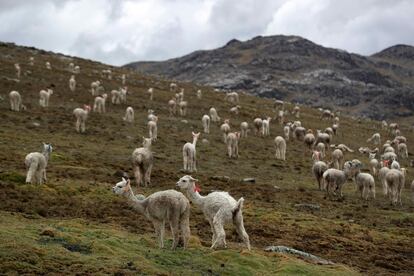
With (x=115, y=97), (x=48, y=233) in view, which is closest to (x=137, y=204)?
(x=48, y=233)

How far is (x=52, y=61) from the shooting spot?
96875mm

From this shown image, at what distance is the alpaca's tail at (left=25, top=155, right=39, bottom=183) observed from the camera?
26328 mm

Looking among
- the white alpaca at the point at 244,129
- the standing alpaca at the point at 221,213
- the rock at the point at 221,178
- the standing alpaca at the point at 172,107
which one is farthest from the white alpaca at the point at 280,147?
the standing alpaca at the point at 221,213

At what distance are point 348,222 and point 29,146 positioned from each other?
72.7 ft

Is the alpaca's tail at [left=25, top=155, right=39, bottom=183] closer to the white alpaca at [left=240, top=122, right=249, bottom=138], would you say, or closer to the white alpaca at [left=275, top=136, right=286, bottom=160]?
the white alpaca at [left=275, top=136, right=286, bottom=160]

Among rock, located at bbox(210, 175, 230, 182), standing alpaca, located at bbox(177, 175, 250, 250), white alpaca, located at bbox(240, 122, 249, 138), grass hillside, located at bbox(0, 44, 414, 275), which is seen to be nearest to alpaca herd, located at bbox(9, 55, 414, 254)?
standing alpaca, located at bbox(177, 175, 250, 250)

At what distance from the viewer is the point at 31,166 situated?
26609mm

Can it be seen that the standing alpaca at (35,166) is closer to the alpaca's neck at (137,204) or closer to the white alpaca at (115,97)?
the alpaca's neck at (137,204)

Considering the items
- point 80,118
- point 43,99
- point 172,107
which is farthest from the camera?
point 172,107

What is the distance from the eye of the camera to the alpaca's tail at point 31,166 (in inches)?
1037

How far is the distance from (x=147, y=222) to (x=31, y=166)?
685 centimetres

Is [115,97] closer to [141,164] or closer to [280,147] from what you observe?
[280,147]

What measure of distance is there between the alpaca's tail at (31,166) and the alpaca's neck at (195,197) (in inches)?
383

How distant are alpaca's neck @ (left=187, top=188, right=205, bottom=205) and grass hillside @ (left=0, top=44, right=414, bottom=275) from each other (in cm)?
145
